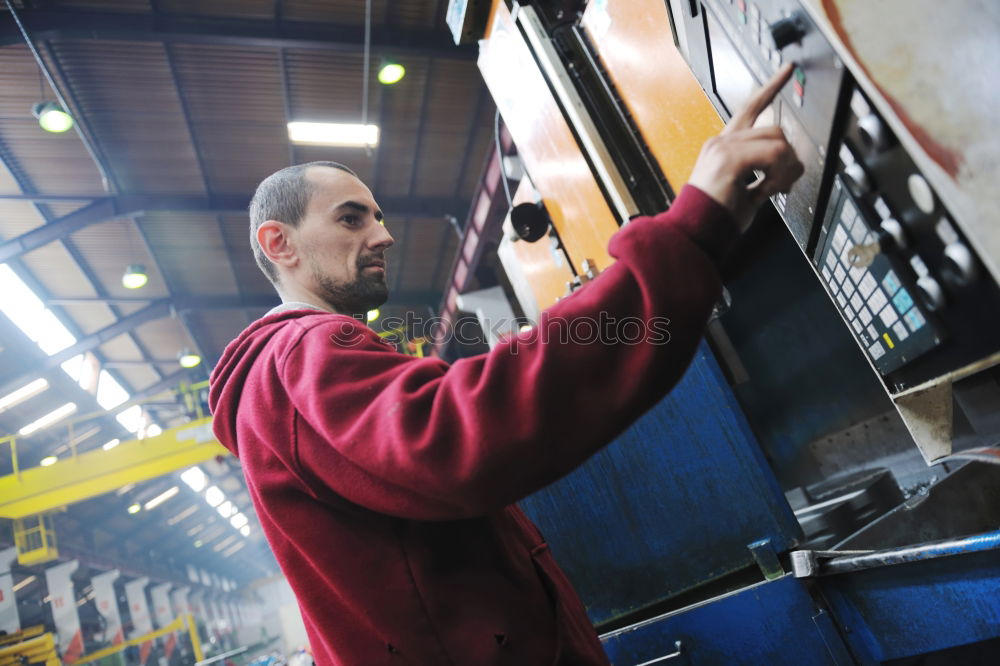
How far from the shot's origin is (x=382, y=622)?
0.79 m

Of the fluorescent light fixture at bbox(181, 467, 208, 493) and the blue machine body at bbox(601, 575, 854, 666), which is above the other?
the fluorescent light fixture at bbox(181, 467, 208, 493)

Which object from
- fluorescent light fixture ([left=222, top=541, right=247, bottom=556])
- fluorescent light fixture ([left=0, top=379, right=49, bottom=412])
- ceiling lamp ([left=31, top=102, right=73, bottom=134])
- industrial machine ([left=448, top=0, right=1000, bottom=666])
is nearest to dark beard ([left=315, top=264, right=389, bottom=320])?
industrial machine ([left=448, top=0, right=1000, bottom=666])

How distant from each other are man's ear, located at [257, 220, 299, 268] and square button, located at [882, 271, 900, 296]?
0.97 m

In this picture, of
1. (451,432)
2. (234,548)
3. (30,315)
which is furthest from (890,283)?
(234,548)

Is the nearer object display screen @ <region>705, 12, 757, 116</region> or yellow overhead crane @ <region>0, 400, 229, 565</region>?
display screen @ <region>705, 12, 757, 116</region>

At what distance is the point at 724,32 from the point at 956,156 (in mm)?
463

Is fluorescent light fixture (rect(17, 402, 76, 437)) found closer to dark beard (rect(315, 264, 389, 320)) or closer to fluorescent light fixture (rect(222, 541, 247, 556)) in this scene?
dark beard (rect(315, 264, 389, 320))

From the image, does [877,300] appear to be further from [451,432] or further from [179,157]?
[179,157]

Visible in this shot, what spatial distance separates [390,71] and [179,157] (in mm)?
3064

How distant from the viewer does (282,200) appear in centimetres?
117

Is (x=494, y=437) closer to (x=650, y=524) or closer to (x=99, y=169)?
(x=650, y=524)

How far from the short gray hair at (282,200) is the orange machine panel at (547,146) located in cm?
69

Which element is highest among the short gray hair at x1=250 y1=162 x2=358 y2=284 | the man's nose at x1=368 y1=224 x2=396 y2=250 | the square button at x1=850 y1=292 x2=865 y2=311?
the short gray hair at x1=250 y1=162 x2=358 y2=284

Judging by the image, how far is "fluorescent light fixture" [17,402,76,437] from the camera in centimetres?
1070
